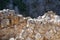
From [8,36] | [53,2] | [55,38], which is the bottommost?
[53,2]

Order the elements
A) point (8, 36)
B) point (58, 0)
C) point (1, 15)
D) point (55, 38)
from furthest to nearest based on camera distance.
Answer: point (58, 0) → point (1, 15) → point (8, 36) → point (55, 38)

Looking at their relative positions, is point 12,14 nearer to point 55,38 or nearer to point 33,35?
point 33,35

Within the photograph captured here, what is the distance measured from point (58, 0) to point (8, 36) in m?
8.78

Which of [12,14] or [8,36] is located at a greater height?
[12,14]

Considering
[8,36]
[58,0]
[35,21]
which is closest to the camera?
[35,21]

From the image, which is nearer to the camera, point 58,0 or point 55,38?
point 55,38

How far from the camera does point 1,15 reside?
180 centimetres

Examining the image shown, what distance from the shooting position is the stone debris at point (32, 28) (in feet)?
4.65

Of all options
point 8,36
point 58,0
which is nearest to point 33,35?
point 8,36

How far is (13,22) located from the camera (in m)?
1.76

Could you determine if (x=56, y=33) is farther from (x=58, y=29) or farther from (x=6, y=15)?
(x=6, y=15)

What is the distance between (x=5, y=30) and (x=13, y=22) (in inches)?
4.6

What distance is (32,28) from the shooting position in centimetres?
148

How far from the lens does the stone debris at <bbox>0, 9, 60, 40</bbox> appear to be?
4.65 feet
